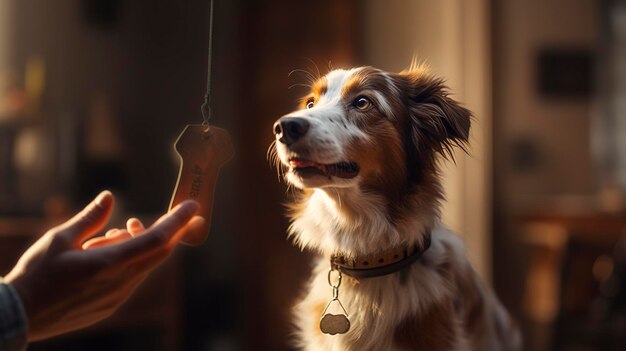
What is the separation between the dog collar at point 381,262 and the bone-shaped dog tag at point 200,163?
24 centimetres

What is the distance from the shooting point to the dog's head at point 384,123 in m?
0.88

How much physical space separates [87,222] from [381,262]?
0.38m

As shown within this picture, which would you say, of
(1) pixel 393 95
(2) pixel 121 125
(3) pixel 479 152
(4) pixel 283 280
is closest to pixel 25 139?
(2) pixel 121 125

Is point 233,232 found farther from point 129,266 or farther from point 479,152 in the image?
point 129,266

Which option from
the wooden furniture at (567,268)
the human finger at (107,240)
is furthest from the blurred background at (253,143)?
the human finger at (107,240)

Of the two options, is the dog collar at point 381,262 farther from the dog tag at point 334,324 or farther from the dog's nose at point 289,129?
the dog's nose at point 289,129

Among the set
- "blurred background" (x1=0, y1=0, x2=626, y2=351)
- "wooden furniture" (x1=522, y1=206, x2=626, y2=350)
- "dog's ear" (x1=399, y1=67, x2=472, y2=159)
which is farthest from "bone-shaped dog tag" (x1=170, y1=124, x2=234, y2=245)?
"wooden furniture" (x1=522, y1=206, x2=626, y2=350)

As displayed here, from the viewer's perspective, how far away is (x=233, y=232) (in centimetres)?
388

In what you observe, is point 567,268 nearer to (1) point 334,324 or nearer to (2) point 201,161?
(1) point 334,324

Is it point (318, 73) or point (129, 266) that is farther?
point (318, 73)

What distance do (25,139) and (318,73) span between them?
2.87 meters

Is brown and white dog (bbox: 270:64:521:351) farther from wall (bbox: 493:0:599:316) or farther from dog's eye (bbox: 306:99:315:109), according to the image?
wall (bbox: 493:0:599:316)

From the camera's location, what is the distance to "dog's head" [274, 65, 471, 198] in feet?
2.88

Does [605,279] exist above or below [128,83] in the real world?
below
